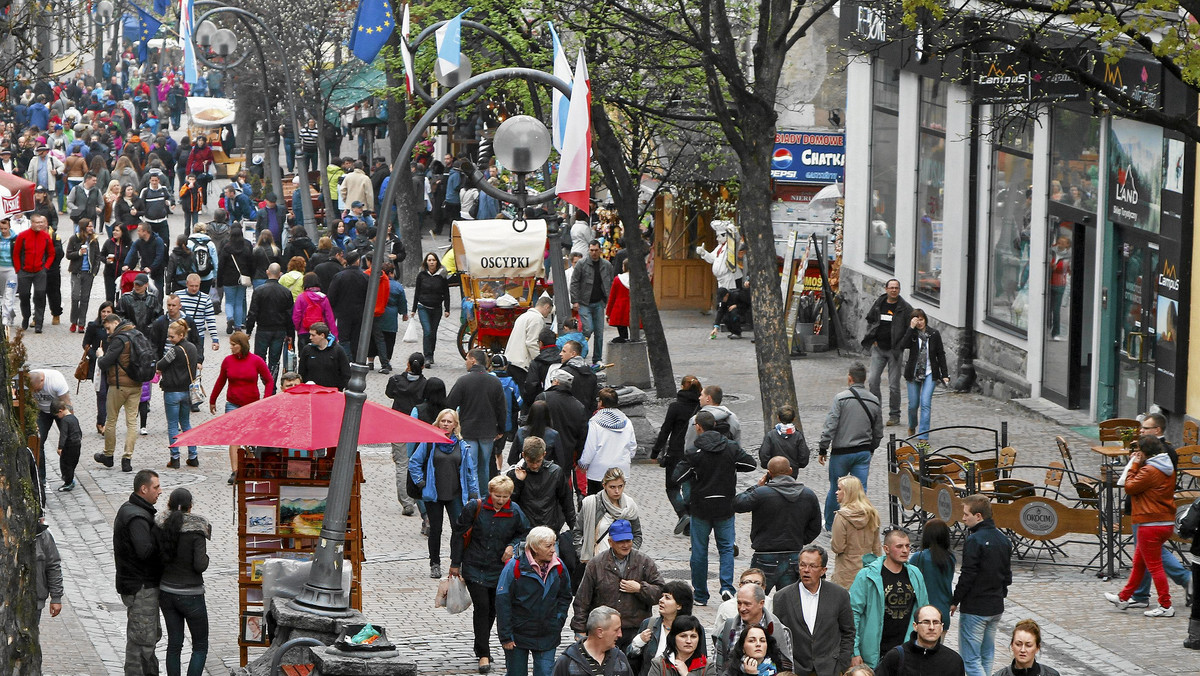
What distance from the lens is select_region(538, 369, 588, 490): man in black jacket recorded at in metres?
15.3

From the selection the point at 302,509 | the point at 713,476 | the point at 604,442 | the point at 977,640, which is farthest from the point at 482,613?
the point at 604,442

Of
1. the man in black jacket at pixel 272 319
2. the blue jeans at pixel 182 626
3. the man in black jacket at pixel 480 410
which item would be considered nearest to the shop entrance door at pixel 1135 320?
the man in black jacket at pixel 480 410

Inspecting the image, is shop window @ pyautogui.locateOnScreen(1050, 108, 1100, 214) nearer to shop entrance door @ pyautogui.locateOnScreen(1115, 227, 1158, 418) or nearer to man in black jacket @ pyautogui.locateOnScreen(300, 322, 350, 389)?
shop entrance door @ pyautogui.locateOnScreen(1115, 227, 1158, 418)

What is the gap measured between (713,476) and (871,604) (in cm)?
311

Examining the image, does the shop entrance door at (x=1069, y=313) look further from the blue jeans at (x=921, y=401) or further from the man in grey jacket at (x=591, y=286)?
the man in grey jacket at (x=591, y=286)

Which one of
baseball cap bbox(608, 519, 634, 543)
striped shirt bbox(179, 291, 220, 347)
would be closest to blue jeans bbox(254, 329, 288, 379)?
striped shirt bbox(179, 291, 220, 347)

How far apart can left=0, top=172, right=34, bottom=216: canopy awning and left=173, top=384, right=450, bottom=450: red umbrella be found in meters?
9.94

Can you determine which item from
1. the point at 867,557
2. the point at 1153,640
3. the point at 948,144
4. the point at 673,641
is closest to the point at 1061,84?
the point at 948,144

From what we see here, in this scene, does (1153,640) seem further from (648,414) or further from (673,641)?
(648,414)

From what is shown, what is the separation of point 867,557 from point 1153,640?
2997mm

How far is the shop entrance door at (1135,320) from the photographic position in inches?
758

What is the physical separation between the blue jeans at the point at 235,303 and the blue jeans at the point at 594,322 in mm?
4870

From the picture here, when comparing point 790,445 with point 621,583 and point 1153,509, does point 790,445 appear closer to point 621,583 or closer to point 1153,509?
point 1153,509

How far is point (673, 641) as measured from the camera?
970cm
